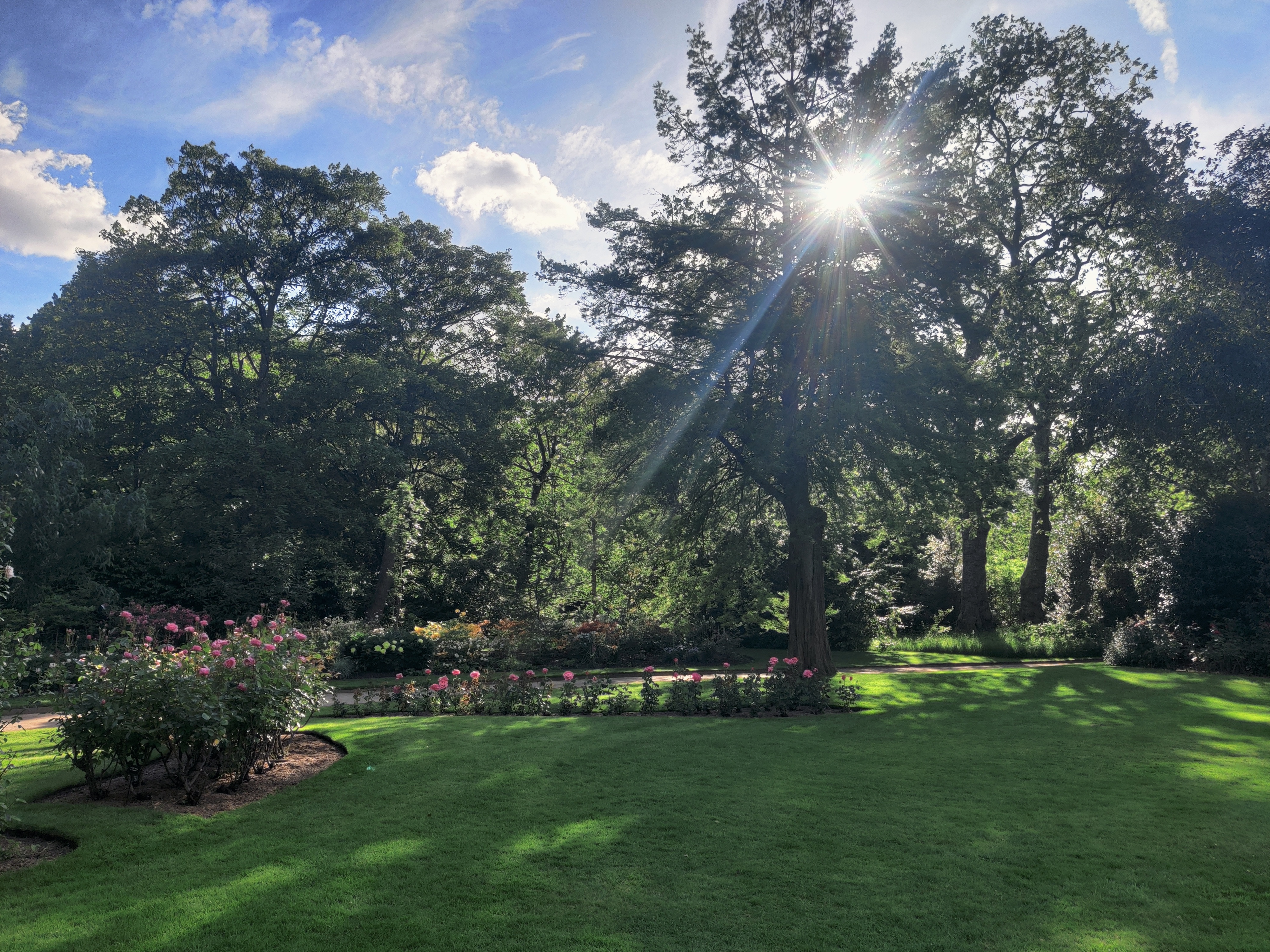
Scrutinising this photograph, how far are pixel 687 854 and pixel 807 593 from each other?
1024 cm

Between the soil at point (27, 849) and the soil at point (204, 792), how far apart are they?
24.6 inches

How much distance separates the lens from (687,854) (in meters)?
4.97

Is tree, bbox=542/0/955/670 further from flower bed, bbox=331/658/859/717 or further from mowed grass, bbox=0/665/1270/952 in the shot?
mowed grass, bbox=0/665/1270/952

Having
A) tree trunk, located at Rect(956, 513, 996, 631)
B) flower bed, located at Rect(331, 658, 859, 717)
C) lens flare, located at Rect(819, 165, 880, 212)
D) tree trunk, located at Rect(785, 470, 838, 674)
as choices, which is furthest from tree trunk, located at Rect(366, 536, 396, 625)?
tree trunk, located at Rect(956, 513, 996, 631)

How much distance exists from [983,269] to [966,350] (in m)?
3.81

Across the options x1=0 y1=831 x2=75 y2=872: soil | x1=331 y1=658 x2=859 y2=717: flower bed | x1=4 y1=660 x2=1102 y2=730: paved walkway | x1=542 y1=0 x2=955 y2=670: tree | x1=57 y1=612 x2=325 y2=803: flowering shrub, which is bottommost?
x1=4 y1=660 x2=1102 y2=730: paved walkway

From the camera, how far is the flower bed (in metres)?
11.0

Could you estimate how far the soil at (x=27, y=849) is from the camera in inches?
186

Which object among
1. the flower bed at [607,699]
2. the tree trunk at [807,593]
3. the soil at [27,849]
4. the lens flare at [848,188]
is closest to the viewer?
the soil at [27,849]

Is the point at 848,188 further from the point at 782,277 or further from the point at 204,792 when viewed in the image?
the point at 204,792

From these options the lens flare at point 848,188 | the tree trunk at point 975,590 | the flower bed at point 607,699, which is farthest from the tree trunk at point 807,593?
the tree trunk at point 975,590

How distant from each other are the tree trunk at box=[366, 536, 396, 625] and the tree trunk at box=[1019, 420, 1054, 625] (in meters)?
20.4

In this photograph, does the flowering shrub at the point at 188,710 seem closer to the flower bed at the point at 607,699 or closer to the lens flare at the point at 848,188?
the flower bed at the point at 607,699

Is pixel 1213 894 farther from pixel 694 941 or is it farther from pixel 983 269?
pixel 983 269
